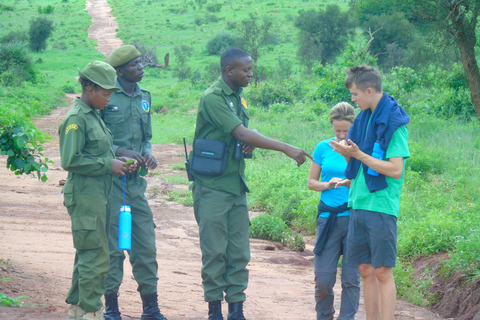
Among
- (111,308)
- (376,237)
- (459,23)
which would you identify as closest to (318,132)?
(459,23)

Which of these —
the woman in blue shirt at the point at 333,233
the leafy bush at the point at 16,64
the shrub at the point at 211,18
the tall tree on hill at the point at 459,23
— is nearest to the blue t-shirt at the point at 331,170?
the woman in blue shirt at the point at 333,233

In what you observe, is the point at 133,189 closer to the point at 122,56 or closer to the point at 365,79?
the point at 122,56

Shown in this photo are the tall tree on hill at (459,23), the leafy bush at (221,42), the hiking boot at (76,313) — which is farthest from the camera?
the leafy bush at (221,42)

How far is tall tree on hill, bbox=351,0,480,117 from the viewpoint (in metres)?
13.9

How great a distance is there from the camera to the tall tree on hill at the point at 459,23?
1386 centimetres

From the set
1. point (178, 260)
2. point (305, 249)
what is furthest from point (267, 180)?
point (178, 260)

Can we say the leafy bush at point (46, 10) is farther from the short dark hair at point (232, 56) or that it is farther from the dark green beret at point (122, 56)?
the short dark hair at point (232, 56)

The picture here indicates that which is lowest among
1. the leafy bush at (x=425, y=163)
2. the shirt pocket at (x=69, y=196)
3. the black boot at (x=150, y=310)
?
the black boot at (x=150, y=310)

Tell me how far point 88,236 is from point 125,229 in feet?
1.35

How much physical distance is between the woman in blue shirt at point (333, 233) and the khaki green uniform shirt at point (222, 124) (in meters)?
0.60

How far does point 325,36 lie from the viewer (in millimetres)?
32656

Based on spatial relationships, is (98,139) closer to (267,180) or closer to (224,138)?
(224,138)

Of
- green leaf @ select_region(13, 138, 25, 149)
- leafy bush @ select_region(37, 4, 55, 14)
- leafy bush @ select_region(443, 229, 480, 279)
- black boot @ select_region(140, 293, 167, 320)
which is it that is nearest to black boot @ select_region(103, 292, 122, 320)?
black boot @ select_region(140, 293, 167, 320)

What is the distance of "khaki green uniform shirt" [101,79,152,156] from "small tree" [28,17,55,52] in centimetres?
4246
